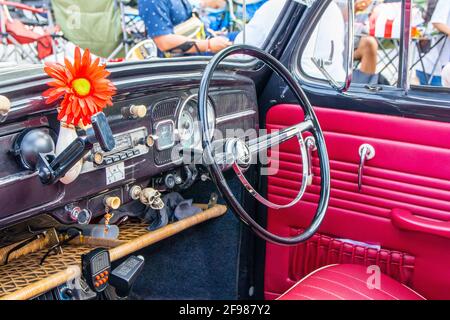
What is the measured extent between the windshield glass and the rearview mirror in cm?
13

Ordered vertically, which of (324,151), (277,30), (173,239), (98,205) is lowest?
(173,239)

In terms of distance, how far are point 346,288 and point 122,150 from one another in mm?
687

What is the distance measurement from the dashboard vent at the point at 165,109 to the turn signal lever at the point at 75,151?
346 mm

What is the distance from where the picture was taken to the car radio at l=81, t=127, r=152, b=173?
117cm

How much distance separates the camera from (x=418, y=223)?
1.39 metres

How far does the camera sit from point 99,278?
134 centimetres

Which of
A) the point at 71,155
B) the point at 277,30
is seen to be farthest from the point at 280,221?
the point at 71,155

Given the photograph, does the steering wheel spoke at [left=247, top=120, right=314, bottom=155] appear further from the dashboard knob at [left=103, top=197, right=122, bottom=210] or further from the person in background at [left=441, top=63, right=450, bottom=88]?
the person in background at [left=441, top=63, right=450, bottom=88]

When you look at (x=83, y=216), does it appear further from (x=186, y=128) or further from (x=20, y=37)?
(x=20, y=37)

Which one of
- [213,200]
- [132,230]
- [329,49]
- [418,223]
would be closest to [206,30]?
[329,49]

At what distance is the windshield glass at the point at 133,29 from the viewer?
5.76 ft

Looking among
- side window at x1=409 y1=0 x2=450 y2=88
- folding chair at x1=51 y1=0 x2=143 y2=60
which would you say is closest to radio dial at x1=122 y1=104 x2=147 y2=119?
side window at x1=409 y1=0 x2=450 y2=88
